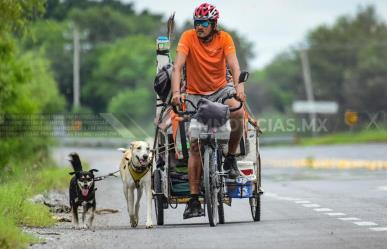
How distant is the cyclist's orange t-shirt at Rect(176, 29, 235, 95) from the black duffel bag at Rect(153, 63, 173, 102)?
323 mm

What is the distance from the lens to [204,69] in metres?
16.0

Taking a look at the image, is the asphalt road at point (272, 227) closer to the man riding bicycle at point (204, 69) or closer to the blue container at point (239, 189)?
the blue container at point (239, 189)

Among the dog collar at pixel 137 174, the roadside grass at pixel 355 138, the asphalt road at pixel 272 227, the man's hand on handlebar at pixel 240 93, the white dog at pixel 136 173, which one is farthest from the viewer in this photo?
Answer: the roadside grass at pixel 355 138

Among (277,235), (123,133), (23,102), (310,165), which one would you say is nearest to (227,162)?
(277,235)

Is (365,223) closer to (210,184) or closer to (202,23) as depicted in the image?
(210,184)

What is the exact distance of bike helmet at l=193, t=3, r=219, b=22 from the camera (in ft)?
51.8

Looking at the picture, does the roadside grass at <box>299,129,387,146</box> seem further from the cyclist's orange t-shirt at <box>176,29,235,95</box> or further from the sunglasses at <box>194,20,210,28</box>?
the sunglasses at <box>194,20,210,28</box>

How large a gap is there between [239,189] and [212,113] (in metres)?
1.54

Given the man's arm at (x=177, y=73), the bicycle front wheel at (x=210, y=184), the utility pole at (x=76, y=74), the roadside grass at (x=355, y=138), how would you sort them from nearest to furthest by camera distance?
the bicycle front wheel at (x=210, y=184) → the man's arm at (x=177, y=73) → the utility pole at (x=76, y=74) → the roadside grass at (x=355, y=138)

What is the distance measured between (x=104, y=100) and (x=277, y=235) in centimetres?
5333

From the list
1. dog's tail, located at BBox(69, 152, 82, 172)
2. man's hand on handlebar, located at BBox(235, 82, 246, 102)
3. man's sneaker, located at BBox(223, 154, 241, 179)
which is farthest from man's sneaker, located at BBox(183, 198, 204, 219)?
dog's tail, located at BBox(69, 152, 82, 172)

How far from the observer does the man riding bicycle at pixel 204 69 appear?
15836mm

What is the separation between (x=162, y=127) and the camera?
16656 millimetres

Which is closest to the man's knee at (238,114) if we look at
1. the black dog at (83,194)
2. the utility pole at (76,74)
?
the black dog at (83,194)
